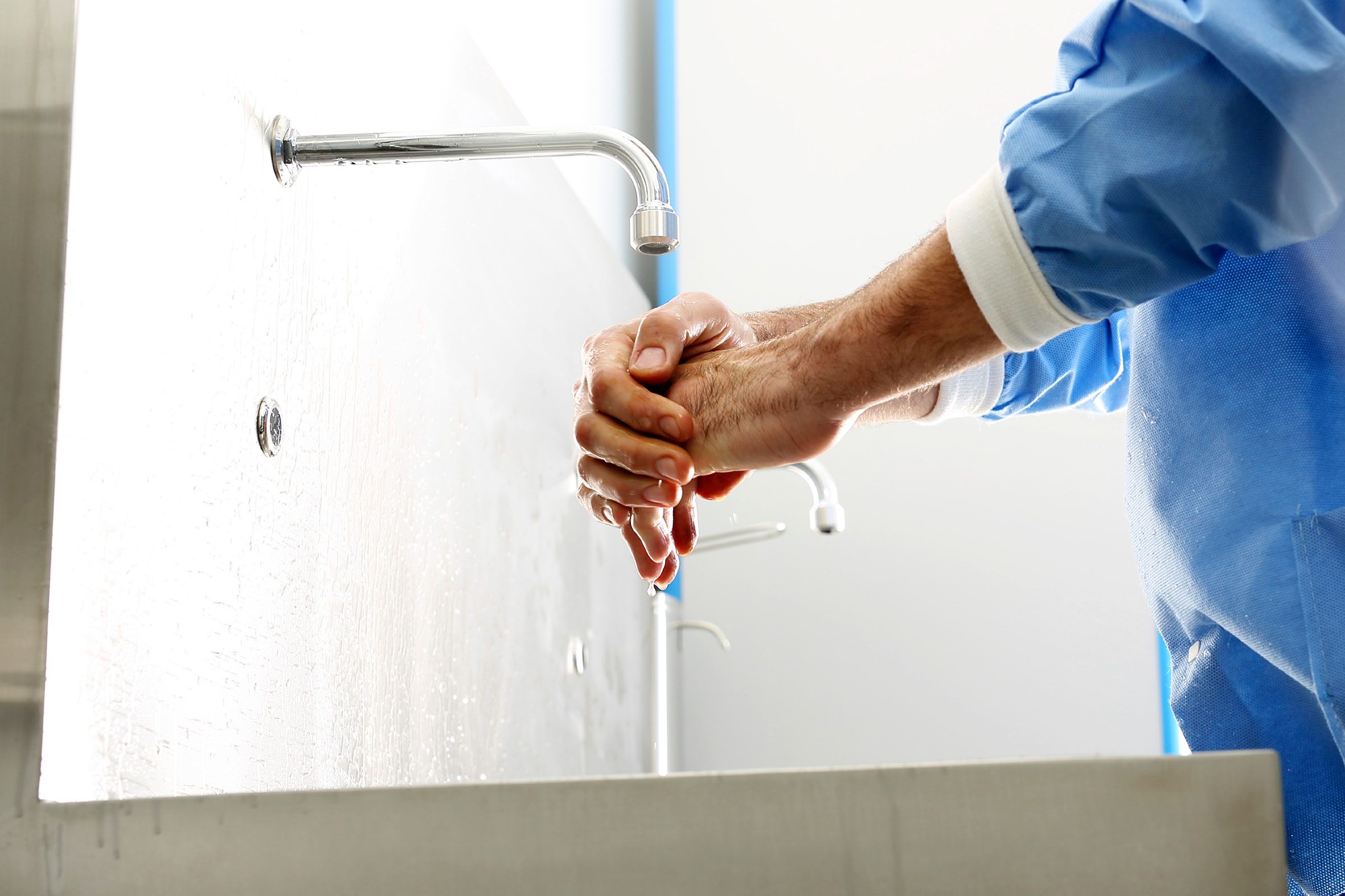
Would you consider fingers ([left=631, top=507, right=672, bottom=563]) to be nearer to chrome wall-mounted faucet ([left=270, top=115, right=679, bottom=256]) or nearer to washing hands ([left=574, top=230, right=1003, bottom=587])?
washing hands ([left=574, top=230, right=1003, bottom=587])

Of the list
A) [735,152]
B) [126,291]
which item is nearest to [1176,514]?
[126,291]

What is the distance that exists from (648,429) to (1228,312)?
35 cm

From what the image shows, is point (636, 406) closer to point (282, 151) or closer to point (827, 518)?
point (282, 151)

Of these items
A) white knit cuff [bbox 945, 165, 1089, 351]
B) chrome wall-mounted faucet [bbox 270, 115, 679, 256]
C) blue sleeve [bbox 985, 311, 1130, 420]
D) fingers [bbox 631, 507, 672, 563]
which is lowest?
fingers [bbox 631, 507, 672, 563]

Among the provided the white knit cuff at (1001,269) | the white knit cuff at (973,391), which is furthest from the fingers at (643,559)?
the white knit cuff at (1001,269)

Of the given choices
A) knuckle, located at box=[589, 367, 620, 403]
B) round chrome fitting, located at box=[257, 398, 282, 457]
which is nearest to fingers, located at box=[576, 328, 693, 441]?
knuckle, located at box=[589, 367, 620, 403]

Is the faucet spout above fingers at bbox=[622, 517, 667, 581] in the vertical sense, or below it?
above

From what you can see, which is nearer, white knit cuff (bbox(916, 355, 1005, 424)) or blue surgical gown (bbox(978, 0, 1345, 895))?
blue surgical gown (bbox(978, 0, 1345, 895))

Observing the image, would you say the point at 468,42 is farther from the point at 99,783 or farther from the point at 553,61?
the point at 99,783

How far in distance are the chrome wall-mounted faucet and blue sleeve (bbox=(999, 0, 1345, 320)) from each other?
0.74ft

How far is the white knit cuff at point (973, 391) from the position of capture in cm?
92

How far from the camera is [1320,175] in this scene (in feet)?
1.74

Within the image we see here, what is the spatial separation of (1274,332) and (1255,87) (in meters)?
0.17

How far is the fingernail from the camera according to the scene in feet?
2.65
